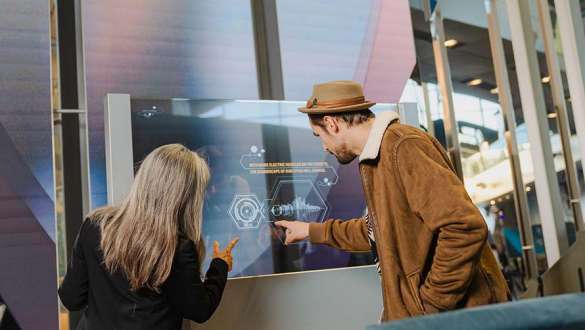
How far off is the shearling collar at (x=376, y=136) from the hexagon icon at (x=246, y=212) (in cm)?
73

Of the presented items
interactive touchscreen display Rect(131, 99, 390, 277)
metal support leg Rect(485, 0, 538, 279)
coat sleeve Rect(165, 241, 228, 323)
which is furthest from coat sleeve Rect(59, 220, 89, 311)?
metal support leg Rect(485, 0, 538, 279)

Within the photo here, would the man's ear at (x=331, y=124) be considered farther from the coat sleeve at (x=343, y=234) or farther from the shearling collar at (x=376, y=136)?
the coat sleeve at (x=343, y=234)

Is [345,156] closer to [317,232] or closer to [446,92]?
[317,232]

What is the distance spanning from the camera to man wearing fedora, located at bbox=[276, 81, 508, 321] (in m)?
1.56

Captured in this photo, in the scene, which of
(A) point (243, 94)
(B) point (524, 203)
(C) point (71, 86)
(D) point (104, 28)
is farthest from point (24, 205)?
(B) point (524, 203)

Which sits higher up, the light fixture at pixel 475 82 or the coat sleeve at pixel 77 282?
the light fixture at pixel 475 82

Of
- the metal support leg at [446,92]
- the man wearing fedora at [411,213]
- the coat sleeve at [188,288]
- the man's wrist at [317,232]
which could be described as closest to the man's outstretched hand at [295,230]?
the man's wrist at [317,232]

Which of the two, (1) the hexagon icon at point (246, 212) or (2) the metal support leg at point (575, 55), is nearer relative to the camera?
(1) the hexagon icon at point (246, 212)

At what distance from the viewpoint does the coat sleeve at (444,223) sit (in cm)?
154

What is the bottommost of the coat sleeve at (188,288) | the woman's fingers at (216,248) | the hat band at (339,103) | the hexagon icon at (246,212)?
the coat sleeve at (188,288)

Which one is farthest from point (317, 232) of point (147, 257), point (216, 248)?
point (147, 257)

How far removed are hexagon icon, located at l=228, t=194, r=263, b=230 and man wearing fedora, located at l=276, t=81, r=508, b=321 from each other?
0.59 m

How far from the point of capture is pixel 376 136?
1.74 metres

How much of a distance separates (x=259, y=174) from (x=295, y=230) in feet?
0.87
